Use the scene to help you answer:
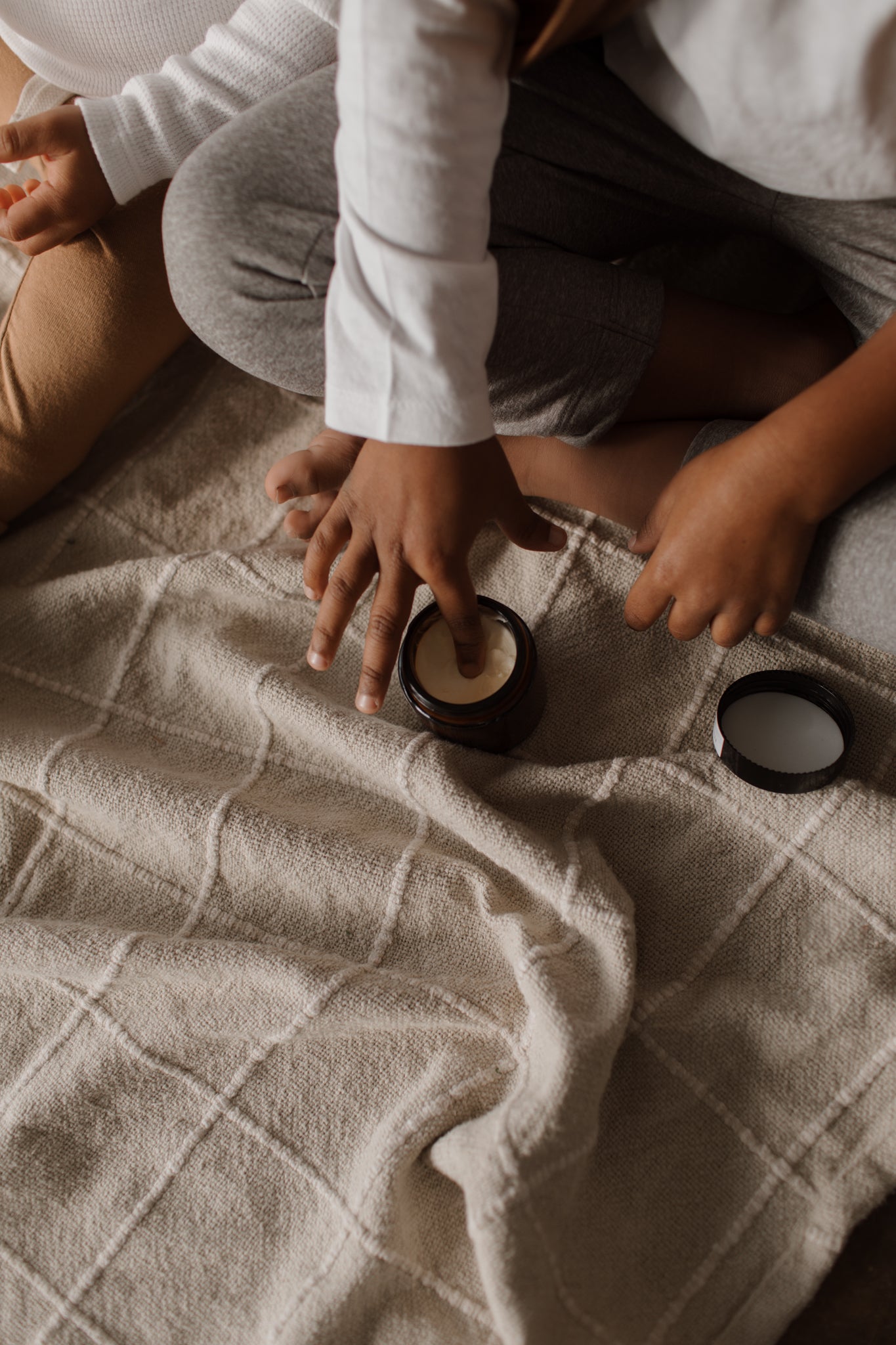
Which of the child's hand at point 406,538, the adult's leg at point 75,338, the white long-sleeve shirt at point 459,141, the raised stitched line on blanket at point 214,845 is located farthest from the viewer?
the adult's leg at point 75,338

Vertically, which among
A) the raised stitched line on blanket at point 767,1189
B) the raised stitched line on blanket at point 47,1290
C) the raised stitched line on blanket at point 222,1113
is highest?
the raised stitched line on blanket at point 767,1189

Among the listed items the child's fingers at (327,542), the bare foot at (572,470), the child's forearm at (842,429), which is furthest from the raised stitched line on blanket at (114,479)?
the child's forearm at (842,429)

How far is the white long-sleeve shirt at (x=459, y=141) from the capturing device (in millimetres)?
502

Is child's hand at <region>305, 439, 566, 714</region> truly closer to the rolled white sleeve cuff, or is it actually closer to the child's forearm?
the rolled white sleeve cuff

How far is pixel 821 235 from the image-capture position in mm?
659

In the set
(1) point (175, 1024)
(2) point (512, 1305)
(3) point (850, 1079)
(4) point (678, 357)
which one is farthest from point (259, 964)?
(4) point (678, 357)

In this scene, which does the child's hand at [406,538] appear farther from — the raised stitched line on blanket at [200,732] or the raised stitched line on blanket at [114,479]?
the raised stitched line on blanket at [114,479]

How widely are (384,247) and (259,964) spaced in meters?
0.46

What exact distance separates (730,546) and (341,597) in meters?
0.26

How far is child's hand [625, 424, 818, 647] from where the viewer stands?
2.01 feet

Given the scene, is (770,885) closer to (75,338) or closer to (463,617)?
(463,617)

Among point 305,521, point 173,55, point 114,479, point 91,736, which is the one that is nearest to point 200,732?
point 91,736

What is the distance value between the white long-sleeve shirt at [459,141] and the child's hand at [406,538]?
4 centimetres

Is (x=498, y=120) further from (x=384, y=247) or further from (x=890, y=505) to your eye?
(x=890, y=505)
